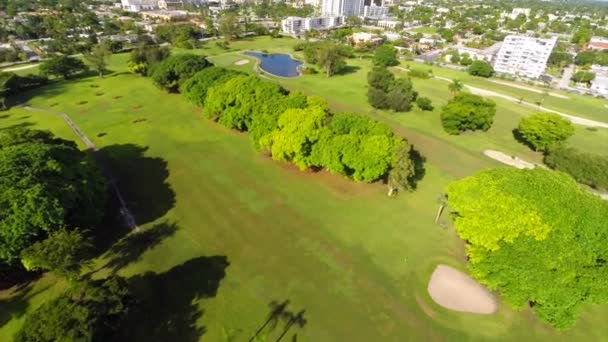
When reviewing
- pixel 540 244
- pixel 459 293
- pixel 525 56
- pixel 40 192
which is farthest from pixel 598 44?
pixel 40 192

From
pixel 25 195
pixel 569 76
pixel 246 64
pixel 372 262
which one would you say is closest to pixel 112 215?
pixel 25 195

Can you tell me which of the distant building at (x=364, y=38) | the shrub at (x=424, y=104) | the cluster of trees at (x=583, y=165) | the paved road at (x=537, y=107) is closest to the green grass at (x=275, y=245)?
the cluster of trees at (x=583, y=165)

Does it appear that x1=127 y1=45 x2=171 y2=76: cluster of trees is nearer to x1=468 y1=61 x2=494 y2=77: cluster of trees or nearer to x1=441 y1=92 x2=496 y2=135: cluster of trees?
x1=441 y1=92 x2=496 y2=135: cluster of trees

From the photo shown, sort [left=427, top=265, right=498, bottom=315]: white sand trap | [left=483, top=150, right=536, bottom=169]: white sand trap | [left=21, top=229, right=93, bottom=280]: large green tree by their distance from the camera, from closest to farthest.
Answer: [left=21, top=229, right=93, bottom=280]: large green tree → [left=427, top=265, right=498, bottom=315]: white sand trap → [left=483, top=150, right=536, bottom=169]: white sand trap

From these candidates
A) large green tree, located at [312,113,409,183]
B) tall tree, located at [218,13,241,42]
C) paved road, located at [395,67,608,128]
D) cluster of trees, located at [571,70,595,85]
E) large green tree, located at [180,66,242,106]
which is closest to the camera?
large green tree, located at [312,113,409,183]

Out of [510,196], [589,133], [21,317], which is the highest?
[510,196]

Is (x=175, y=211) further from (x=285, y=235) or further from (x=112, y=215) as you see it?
(x=285, y=235)

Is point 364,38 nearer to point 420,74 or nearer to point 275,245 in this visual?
point 420,74

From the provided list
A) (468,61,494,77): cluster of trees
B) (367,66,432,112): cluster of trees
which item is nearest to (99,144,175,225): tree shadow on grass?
(367,66,432,112): cluster of trees
